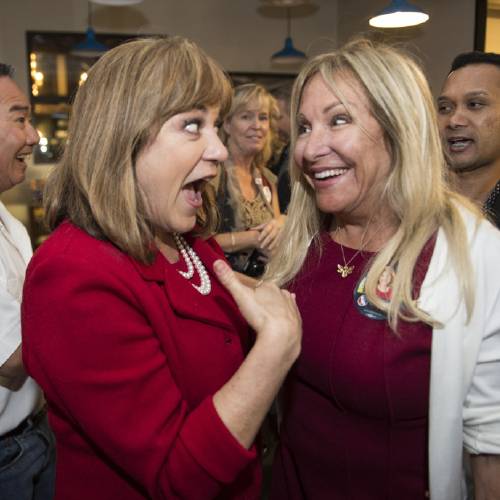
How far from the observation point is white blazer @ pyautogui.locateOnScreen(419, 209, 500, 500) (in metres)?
1.23

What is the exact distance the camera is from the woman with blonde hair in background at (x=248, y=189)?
3.11 m

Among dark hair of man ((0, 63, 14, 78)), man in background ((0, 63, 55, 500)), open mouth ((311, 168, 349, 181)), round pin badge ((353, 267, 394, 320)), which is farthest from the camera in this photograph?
dark hair of man ((0, 63, 14, 78))

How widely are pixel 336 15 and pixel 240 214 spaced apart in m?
4.74

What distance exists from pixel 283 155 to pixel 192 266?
9.55ft

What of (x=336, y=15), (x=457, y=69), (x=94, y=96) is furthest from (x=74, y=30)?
(x=94, y=96)

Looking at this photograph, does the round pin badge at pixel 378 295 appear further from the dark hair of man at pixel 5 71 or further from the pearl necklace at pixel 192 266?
the dark hair of man at pixel 5 71

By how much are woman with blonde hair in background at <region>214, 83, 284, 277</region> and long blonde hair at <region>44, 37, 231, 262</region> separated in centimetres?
188

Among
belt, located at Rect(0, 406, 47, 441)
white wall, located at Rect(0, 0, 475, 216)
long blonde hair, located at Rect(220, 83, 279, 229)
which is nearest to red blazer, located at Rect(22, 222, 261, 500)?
belt, located at Rect(0, 406, 47, 441)

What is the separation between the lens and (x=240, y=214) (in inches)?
127

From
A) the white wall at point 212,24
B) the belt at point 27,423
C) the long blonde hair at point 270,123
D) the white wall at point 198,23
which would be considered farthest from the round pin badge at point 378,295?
the white wall at point 198,23

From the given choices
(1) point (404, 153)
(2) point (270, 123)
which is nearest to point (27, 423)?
(1) point (404, 153)

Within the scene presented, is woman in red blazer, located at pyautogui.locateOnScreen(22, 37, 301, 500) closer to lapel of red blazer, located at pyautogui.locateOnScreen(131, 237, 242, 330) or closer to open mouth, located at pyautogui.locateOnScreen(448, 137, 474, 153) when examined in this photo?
lapel of red blazer, located at pyautogui.locateOnScreen(131, 237, 242, 330)

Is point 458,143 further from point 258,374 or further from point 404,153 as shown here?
point 258,374

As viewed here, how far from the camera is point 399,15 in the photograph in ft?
13.0
